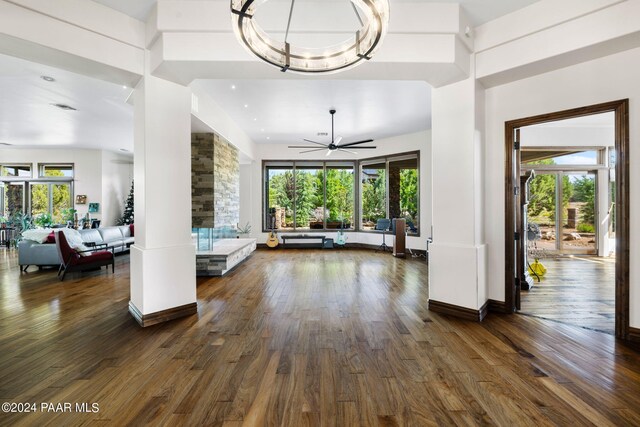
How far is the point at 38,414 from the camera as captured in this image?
1.81m

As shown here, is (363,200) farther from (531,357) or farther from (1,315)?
(1,315)

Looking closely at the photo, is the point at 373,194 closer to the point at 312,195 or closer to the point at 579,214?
the point at 312,195

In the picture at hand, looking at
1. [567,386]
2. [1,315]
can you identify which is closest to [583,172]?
[567,386]

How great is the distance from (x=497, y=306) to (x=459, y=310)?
56cm

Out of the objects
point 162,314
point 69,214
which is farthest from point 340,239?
point 69,214

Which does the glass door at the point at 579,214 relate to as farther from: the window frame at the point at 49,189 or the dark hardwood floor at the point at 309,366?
the window frame at the point at 49,189

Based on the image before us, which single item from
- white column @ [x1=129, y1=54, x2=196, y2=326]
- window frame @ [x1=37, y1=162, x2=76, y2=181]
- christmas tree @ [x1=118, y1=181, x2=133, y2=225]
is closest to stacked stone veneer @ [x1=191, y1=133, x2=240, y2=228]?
white column @ [x1=129, y1=54, x2=196, y2=326]

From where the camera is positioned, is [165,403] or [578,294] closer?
[165,403]

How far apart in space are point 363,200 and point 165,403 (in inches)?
320

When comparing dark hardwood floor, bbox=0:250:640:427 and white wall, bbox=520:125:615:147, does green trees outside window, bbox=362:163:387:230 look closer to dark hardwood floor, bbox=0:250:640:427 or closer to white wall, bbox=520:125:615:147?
white wall, bbox=520:125:615:147

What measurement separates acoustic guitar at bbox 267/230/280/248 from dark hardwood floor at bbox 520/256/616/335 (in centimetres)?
664

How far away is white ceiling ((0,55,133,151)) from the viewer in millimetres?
4449

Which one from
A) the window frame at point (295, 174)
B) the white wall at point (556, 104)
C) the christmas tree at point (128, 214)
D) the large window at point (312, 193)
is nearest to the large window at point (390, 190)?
the window frame at point (295, 174)

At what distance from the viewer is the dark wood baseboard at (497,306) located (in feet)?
11.4
